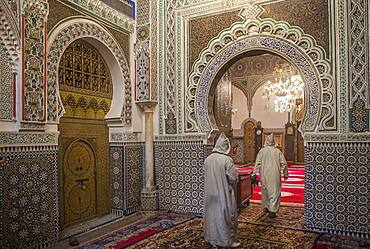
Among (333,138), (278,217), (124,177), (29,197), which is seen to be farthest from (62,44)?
(278,217)

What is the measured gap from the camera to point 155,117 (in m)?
5.29

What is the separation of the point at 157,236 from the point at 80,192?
4.56 ft

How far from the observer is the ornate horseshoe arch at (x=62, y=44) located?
12.6ft

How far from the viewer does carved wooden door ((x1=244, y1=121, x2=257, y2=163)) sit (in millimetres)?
12633

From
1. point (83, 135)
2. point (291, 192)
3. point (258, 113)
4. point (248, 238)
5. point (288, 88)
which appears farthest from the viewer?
point (258, 113)

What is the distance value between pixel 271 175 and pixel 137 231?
7.05 ft

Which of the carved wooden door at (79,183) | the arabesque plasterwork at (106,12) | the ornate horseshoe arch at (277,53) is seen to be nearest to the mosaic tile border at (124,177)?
the carved wooden door at (79,183)

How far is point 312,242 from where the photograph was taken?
361 cm

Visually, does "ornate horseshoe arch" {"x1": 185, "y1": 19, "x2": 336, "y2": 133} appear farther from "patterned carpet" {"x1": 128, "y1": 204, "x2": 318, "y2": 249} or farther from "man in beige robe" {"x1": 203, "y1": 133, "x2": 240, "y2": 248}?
"man in beige robe" {"x1": 203, "y1": 133, "x2": 240, "y2": 248}

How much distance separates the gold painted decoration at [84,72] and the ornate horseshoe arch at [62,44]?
0.24 metres

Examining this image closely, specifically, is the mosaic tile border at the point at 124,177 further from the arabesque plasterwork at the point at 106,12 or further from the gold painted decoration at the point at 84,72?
the arabesque plasterwork at the point at 106,12

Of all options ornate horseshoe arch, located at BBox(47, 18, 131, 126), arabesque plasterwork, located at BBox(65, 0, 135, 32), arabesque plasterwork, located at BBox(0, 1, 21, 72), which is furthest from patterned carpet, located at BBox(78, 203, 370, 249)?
arabesque plasterwork, located at BBox(65, 0, 135, 32)

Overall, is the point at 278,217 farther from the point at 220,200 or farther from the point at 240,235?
the point at 220,200

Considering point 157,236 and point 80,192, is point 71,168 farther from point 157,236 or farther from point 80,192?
point 157,236
